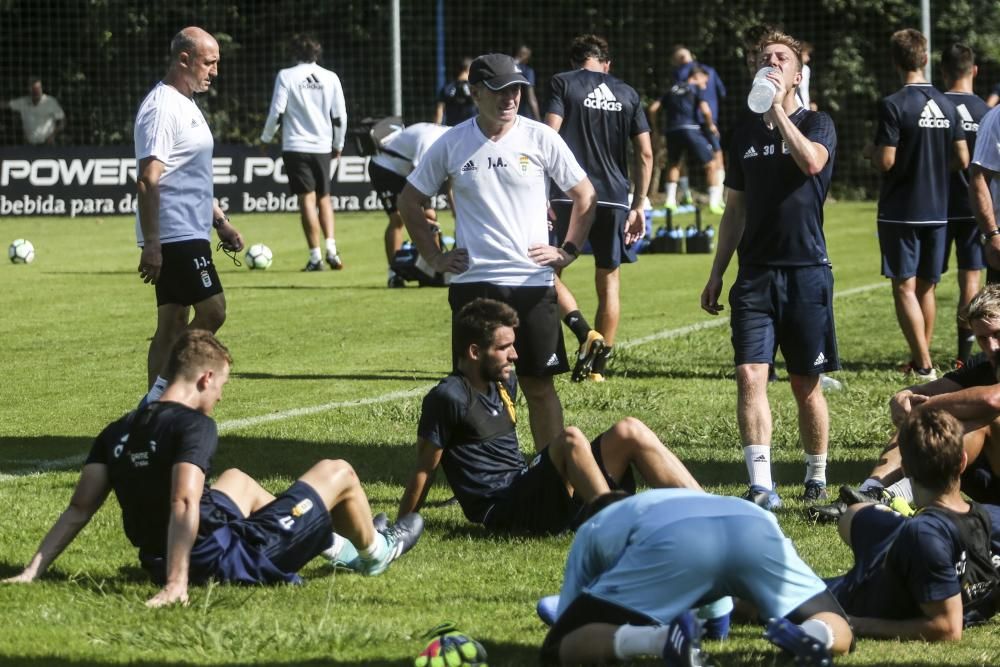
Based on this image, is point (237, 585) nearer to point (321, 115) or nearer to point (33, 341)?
point (33, 341)

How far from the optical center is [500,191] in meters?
7.62

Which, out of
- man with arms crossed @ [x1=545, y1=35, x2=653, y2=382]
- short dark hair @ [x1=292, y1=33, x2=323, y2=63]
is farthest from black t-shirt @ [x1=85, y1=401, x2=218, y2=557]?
short dark hair @ [x1=292, y1=33, x2=323, y2=63]

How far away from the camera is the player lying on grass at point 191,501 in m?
5.60

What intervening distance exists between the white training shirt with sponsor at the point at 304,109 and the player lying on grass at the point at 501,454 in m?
11.1

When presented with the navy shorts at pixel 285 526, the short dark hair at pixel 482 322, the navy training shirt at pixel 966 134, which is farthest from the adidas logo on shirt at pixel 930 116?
the navy shorts at pixel 285 526

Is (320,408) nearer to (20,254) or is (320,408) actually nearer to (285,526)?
(285,526)

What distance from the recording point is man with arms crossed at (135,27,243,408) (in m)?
8.65

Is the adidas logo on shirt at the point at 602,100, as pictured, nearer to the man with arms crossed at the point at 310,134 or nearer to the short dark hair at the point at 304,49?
the man with arms crossed at the point at 310,134

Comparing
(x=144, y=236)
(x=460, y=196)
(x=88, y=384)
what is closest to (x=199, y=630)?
(x=460, y=196)

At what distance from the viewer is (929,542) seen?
17.2 ft

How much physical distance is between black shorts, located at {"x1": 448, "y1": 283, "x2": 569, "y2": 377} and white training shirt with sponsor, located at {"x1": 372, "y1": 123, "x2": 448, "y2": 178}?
24.5ft

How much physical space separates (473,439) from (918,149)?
18.2ft

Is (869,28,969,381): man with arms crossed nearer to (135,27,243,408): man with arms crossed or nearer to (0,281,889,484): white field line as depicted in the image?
(0,281,889,484): white field line

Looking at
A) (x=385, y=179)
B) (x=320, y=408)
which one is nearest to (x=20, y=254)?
(x=385, y=179)
